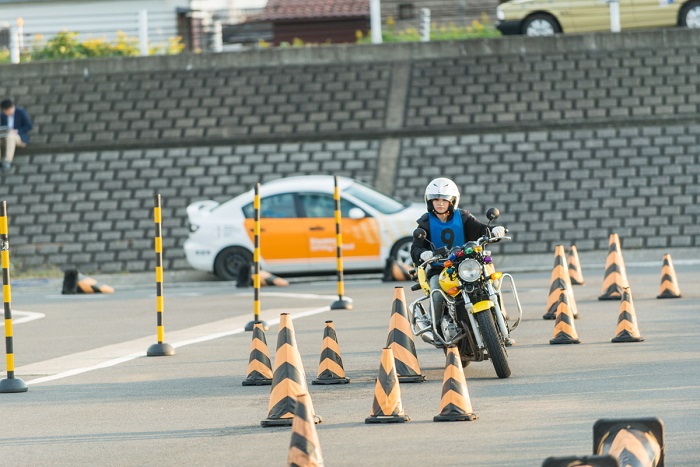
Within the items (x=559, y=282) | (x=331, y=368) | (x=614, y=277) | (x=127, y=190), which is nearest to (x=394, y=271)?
(x=614, y=277)

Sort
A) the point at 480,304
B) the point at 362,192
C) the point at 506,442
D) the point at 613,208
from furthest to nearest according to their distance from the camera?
1. the point at 613,208
2. the point at 362,192
3. the point at 480,304
4. the point at 506,442

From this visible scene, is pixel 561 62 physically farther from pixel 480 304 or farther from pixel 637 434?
pixel 637 434

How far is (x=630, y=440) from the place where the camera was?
252 inches

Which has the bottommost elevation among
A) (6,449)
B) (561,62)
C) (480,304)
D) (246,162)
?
(6,449)

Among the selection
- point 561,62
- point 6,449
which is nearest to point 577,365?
point 6,449

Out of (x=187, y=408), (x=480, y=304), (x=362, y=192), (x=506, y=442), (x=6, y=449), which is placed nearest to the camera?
(x=506, y=442)

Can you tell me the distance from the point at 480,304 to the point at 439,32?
2496 cm

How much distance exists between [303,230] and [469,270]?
11.0m

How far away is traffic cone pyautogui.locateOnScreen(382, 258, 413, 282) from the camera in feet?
68.5

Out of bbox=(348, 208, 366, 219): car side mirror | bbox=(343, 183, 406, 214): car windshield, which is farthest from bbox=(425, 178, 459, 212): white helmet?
bbox=(343, 183, 406, 214): car windshield

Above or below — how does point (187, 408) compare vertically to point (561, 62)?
below

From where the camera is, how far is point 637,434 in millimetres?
6457

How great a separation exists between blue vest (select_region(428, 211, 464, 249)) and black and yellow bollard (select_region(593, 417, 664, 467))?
518cm

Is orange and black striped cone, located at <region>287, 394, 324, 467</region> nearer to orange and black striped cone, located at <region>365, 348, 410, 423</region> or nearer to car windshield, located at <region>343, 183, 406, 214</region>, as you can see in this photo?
orange and black striped cone, located at <region>365, 348, 410, 423</region>
